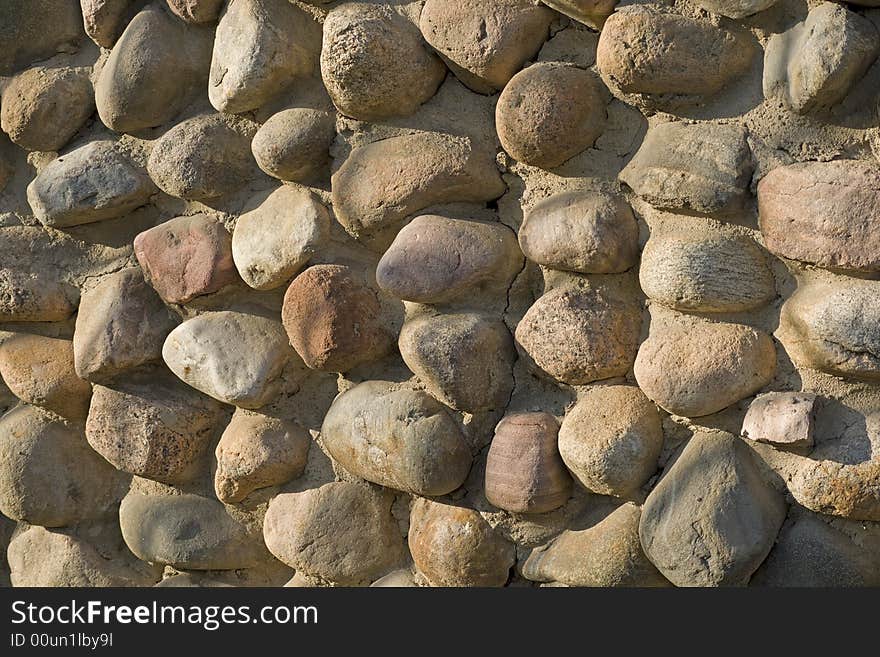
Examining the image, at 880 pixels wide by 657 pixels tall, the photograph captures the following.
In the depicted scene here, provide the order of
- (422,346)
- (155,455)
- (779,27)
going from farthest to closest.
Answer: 1. (155,455)
2. (422,346)
3. (779,27)

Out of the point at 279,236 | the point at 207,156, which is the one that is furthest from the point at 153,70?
the point at 279,236

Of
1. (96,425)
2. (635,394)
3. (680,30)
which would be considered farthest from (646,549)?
(96,425)

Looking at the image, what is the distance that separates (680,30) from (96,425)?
0.78m

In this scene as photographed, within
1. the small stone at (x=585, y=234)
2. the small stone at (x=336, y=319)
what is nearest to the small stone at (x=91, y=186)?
the small stone at (x=336, y=319)

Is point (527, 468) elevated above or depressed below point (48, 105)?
below

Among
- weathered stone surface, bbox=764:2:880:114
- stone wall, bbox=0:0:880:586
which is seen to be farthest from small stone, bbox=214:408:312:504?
weathered stone surface, bbox=764:2:880:114

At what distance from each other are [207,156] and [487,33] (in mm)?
354

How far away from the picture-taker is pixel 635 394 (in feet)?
3.22

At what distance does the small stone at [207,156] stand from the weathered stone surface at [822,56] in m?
0.57

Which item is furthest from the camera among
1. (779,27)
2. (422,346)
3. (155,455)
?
(155,455)

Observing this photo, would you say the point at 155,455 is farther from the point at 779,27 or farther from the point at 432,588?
the point at 779,27

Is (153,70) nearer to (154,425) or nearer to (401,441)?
(154,425)

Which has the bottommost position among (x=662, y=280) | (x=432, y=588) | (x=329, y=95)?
(x=432, y=588)

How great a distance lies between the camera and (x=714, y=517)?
925 mm
